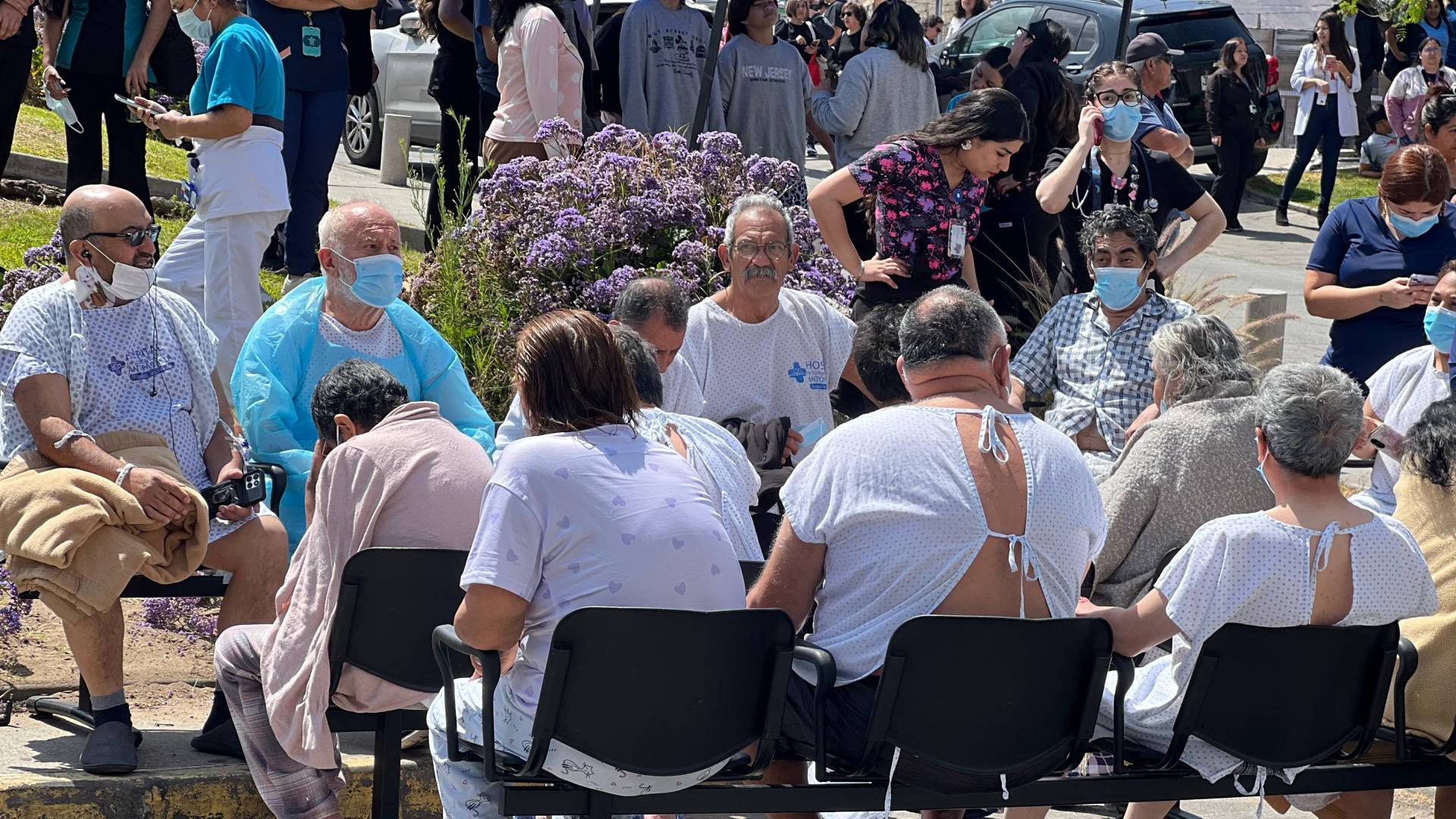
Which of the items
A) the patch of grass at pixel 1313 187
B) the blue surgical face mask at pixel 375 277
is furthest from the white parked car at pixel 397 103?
the blue surgical face mask at pixel 375 277

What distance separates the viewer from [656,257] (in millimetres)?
7090

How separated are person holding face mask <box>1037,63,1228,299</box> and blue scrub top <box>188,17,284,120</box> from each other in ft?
10.4

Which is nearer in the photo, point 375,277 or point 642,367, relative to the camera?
point 642,367

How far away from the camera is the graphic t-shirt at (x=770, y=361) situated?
5711 mm

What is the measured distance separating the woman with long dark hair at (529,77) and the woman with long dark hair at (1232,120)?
7.24 m

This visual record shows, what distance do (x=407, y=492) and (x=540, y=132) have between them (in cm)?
394

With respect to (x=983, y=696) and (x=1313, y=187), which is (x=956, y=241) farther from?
(x=1313, y=187)

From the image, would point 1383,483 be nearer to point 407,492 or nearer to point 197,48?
point 407,492

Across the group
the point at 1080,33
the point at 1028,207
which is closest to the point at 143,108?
the point at 1028,207

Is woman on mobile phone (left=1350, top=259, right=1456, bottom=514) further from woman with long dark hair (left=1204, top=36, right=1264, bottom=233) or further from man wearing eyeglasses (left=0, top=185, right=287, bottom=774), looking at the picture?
woman with long dark hair (left=1204, top=36, right=1264, bottom=233)

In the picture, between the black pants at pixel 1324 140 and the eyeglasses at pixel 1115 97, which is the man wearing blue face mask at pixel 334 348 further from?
the black pants at pixel 1324 140

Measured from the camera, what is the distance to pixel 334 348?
5.11m

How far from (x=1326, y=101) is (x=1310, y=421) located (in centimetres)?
1157

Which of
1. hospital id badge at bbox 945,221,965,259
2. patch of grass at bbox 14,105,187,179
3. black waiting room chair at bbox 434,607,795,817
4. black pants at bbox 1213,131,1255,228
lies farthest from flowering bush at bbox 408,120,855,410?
black pants at bbox 1213,131,1255,228
